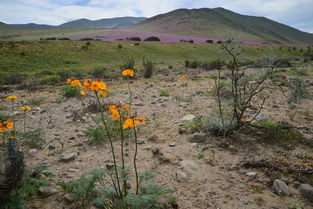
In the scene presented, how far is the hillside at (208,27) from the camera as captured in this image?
47312 mm

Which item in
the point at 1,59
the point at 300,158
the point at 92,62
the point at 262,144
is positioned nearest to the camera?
the point at 300,158

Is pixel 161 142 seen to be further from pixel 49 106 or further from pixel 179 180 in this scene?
pixel 49 106

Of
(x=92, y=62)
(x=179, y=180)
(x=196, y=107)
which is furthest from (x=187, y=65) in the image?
(x=179, y=180)

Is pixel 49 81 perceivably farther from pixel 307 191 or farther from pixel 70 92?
pixel 307 191

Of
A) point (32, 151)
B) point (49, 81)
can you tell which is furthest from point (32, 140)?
point (49, 81)

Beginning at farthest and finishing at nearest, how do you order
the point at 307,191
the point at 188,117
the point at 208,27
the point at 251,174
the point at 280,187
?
1. the point at 208,27
2. the point at 188,117
3. the point at 251,174
4. the point at 280,187
5. the point at 307,191

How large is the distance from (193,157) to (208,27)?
55749 millimetres

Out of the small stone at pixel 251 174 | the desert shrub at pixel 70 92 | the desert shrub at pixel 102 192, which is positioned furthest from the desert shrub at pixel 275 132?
the desert shrub at pixel 70 92

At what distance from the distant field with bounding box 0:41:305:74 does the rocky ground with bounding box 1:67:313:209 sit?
727 centimetres

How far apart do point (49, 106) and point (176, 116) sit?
11.0ft

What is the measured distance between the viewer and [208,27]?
52.5 m

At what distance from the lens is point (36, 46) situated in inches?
563

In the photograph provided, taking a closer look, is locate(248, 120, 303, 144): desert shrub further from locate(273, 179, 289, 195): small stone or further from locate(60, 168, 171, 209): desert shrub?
locate(60, 168, 171, 209): desert shrub

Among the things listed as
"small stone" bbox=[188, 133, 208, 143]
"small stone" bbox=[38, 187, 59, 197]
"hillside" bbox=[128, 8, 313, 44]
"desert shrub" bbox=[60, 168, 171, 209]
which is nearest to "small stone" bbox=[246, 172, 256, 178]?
"small stone" bbox=[188, 133, 208, 143]
